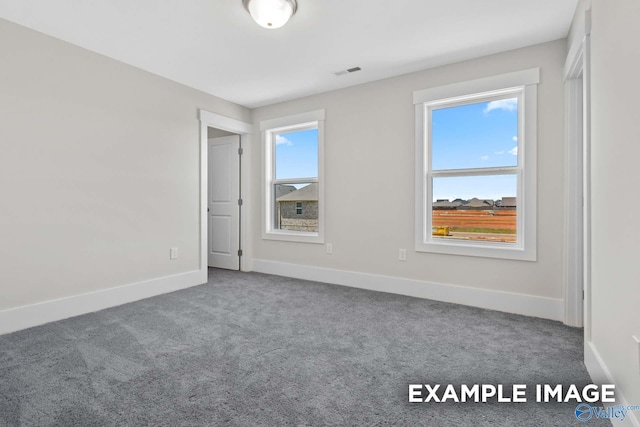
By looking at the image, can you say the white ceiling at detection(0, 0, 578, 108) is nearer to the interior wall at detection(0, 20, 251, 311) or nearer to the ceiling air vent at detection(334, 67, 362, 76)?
the ceiling air vent at detection(334, 67, 362, 76)

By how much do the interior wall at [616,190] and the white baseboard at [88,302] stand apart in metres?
3.77

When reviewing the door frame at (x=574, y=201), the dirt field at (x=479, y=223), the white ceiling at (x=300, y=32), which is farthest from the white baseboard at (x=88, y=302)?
the door frame at (x=574, y=201)

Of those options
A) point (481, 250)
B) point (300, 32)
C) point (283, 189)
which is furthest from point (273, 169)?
point (481, 250)

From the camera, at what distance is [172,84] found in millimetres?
3715

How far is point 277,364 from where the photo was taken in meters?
1.99

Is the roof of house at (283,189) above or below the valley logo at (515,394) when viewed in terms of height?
above

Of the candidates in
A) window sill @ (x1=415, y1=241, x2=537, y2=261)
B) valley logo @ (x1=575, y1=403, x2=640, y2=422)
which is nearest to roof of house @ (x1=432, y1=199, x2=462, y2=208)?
window sill @ (x1=415, y1=241, x2=537, y2=261)

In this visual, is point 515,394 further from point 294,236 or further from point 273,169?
point 273,169

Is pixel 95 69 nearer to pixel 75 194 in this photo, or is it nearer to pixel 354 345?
pixel 75 194

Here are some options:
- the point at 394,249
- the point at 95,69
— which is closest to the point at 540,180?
the point at 394,249

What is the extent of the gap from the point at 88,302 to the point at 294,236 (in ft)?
7.73

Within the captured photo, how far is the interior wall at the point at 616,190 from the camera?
1266mm

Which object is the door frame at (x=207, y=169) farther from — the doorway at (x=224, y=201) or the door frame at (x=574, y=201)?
the door frame at (x=574, y=201)

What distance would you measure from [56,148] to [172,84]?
1.45 metres
